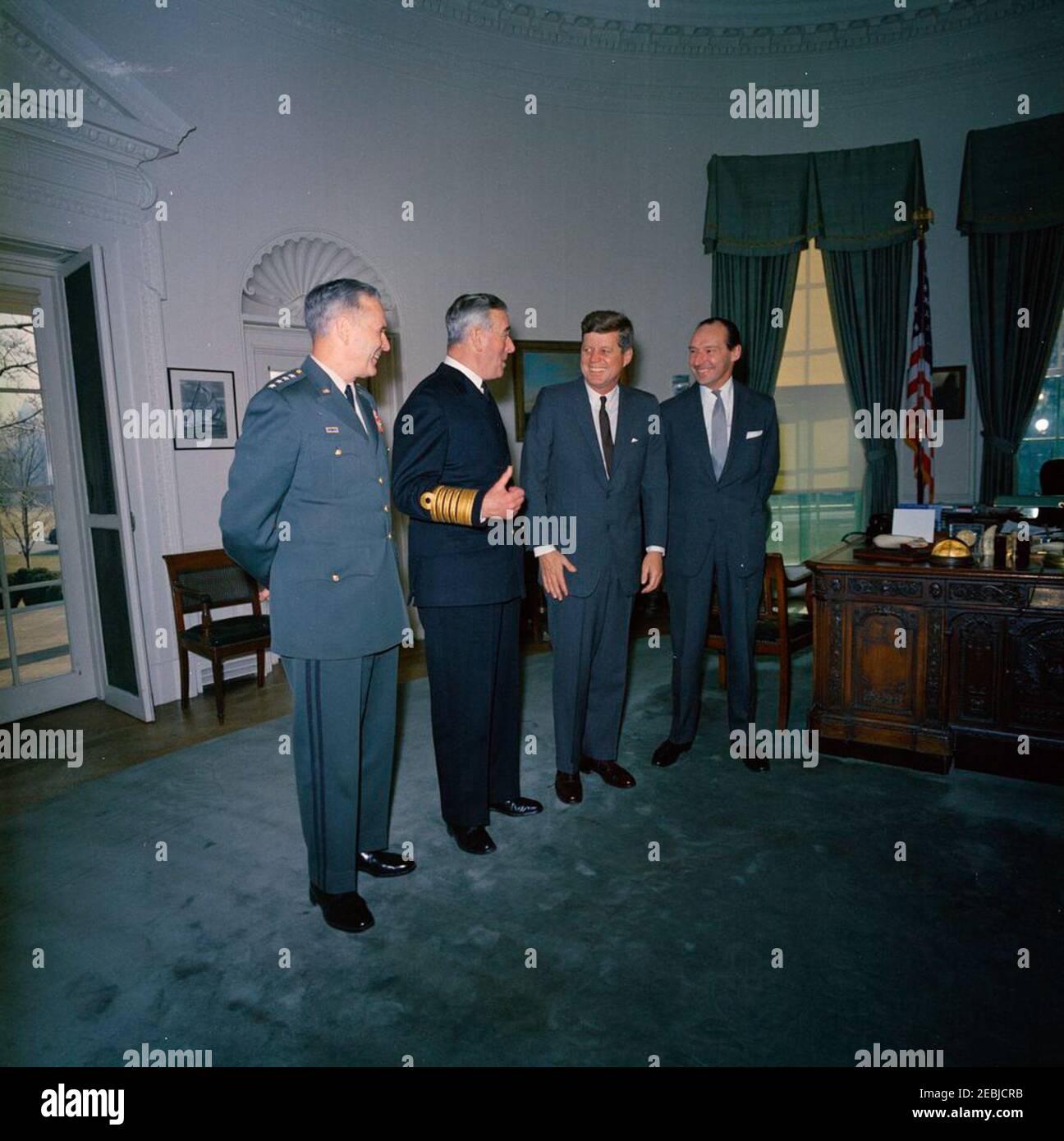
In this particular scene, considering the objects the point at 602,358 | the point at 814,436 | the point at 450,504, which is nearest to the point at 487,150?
the point at 814,436

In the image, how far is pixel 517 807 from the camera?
119 inches

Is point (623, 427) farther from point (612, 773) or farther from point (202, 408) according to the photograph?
point (202, 408)

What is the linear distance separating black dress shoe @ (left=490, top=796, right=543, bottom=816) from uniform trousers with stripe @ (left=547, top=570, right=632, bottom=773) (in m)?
0.20

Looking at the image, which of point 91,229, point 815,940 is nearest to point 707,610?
point 815,940

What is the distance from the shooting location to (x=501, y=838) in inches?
112

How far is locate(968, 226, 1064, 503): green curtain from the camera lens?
5.73m

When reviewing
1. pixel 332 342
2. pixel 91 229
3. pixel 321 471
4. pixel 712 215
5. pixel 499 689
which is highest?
pixel 712 215

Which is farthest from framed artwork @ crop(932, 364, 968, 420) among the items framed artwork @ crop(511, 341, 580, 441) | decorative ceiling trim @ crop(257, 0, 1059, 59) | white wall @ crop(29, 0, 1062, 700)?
framed artwork @ crop(511, 341, 580, 441)

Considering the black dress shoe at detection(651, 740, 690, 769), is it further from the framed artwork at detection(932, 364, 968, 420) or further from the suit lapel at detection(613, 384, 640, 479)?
the framed artwork at detection(932, 364, 968, 420)

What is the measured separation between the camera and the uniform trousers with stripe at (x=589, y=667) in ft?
9.98
